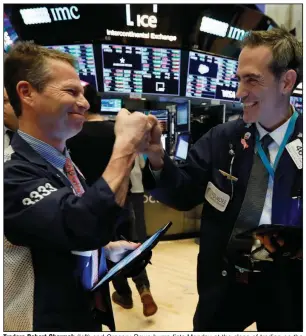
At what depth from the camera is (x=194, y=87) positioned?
4422 mm

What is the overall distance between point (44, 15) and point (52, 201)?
3152 mm

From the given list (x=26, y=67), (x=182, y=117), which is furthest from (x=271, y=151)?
(x=182, y=117)

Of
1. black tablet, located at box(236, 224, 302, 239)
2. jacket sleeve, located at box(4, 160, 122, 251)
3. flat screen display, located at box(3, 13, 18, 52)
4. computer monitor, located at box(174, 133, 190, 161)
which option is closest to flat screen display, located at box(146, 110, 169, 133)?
computer monitor, located at box(174, 133, 190, 161)

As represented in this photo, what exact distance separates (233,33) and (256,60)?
3347 millimetres

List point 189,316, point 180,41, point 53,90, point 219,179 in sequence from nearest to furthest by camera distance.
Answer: point 53,90 < point 219,179 < point 189,316 < point 180,41

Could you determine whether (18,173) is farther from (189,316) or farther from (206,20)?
(206,20)

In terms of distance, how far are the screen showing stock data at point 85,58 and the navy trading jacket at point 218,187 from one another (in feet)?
8.26

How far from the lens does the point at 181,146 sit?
4.64 meters

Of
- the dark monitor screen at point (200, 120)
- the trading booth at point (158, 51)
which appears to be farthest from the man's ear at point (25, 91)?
the dark monitor screen at point (200, 120)

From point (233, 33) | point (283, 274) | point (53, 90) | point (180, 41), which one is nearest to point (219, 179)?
point (283, 274)

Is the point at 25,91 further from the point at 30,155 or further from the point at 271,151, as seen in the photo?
the point at 271,151

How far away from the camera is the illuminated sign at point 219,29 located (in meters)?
4.10

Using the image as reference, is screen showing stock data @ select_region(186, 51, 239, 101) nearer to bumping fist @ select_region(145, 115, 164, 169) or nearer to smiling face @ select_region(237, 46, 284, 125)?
smiling face @ select_region(237, 46, 284, 125)

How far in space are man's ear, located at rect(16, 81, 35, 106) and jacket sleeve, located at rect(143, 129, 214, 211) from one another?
21.9 inches
